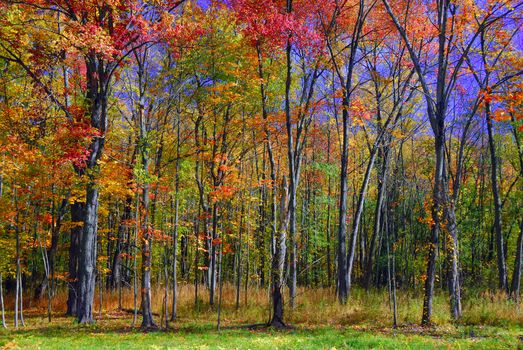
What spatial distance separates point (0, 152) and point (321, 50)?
10.6 metres

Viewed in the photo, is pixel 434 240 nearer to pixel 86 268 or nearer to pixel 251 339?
pixel 251 339

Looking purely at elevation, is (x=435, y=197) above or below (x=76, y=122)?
below

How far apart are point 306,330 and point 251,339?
2148mm

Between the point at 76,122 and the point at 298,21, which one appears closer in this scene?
the point at 76,122

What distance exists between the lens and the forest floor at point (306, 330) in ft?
26.6

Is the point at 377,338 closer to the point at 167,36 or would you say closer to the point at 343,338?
the point at 343,338

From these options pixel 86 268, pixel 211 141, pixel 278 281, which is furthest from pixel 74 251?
pixel 278 281

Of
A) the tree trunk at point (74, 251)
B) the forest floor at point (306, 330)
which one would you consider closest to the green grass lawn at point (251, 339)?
the forest floor at point (306, 330)

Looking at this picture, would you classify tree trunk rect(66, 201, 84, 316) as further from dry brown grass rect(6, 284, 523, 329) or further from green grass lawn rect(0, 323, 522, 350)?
green grass lawn rect(0, 323, 522, 350)

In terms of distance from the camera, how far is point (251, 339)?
9.07 m

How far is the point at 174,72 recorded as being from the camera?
1269 cm

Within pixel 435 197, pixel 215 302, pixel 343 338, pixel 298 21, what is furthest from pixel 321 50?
pixel 215 302

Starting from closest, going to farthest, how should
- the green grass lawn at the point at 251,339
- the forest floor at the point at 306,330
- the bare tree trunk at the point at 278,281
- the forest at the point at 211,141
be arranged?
the green grass lawn at the point at 251,339 → the forest floor at the point at 306,330 → the forest at the point at 211,141 → the bare tree trunk at the point at 278,281

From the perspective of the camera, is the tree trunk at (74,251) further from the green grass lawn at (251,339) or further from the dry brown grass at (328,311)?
the green grass lawn at (251,339)
